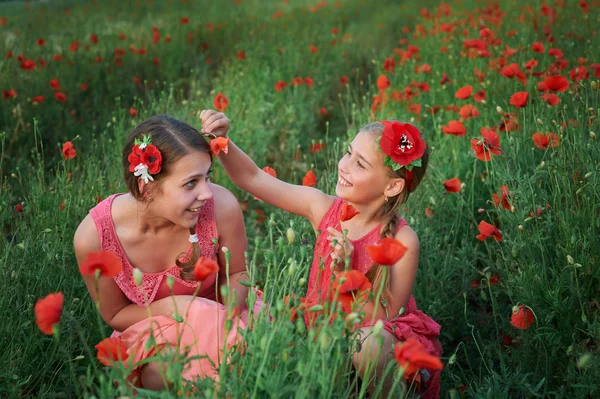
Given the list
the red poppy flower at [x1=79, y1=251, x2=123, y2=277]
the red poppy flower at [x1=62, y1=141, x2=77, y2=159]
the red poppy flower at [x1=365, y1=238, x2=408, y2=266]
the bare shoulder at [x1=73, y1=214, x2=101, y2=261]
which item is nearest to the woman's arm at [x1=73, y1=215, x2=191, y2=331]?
the bare shoulder at [x1=73, y1=214, x2=101, y2=261]

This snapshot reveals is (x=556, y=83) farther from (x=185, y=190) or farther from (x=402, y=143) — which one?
(x=185, y=190)

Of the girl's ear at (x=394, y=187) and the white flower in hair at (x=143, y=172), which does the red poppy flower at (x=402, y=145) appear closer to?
the girl's ear at (x=394, y=187)

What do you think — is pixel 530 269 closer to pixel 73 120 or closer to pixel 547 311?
pixel 547 311

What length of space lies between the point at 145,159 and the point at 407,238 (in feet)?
2.97

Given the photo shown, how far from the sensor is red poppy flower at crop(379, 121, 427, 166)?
235 centimetres

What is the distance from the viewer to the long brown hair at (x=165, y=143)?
238 cm

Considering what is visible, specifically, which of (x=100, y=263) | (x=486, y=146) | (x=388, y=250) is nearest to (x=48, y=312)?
(x=100, y=263)

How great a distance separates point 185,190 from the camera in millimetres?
2377

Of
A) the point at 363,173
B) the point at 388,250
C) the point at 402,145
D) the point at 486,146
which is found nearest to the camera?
the point at 388,250

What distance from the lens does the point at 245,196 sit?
13.5 ft

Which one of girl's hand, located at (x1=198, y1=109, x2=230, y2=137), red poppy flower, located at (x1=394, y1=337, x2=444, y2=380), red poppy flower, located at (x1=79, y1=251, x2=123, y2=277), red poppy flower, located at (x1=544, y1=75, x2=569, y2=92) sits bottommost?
red poppy flower, located at (x1=394, y1=337, x2=444, y2=380)

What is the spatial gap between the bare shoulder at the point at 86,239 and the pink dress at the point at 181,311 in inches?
0.7

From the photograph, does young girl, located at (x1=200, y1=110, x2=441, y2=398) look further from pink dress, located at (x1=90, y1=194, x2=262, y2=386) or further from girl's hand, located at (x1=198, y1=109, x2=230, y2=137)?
pink dress, located at (x1=90, y1=194, x2=262, y2=386)

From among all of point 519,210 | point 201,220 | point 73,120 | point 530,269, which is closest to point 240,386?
point 201,220
